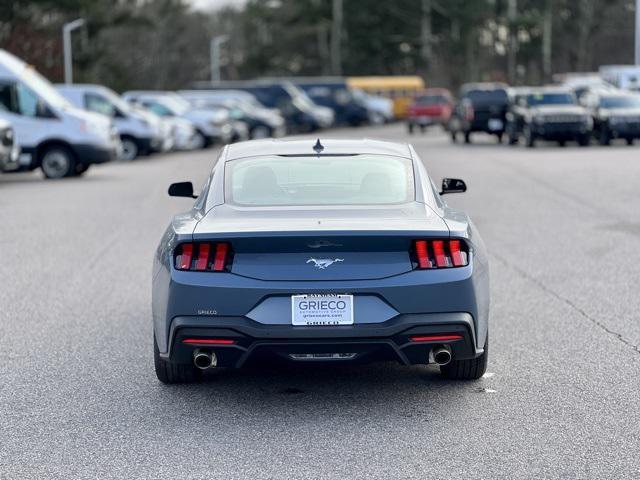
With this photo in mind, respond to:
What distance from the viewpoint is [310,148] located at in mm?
8297

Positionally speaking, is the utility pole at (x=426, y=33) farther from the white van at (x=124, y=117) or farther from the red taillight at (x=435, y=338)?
the red taillight at (x=435, y=338)

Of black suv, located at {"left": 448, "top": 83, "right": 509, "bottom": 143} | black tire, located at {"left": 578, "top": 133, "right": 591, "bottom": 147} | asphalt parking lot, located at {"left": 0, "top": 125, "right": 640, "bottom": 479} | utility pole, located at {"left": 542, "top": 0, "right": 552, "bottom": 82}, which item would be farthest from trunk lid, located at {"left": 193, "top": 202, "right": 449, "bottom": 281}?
utility pole, located at {"left": 542, "top": 0, "right": 552, "bottom": 82}

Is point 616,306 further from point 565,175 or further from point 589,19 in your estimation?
point 589,19

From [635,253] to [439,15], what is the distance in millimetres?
85291

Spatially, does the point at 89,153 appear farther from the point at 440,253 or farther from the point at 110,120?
the point at 440,253

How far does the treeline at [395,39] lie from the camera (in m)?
94.0

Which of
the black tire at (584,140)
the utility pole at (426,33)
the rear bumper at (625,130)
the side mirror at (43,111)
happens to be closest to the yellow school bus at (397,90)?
the utility pole at (426,33)

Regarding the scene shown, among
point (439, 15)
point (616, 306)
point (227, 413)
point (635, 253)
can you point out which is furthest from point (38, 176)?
point (439, 15)

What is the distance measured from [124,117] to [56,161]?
8021mm

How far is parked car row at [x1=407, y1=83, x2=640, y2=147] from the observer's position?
38.6 meters

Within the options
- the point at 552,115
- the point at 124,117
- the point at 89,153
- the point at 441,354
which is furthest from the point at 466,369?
the point at 552,115

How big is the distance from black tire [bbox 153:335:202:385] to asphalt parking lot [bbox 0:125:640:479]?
0.19ft

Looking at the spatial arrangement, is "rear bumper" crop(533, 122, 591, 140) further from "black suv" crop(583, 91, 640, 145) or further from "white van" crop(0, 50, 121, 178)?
"white van" crop(0, 50, 121, 178)

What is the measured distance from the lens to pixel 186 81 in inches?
3967
